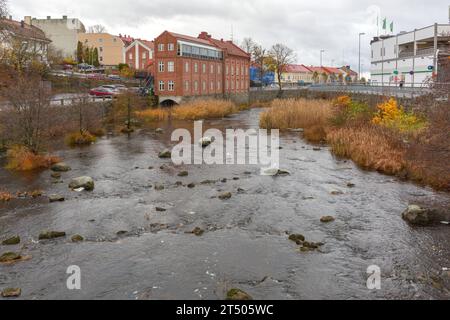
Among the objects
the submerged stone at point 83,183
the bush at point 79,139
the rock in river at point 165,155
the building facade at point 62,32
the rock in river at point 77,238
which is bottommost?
the rock in river at point 77,238

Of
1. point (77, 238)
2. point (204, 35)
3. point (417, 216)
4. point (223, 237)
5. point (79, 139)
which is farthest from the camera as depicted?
point (204, 35)

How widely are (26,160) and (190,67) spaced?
41.2 meters

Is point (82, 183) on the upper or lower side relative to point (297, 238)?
upper

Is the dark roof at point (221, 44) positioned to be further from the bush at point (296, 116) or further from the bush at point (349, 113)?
the bush at point (349, 113)

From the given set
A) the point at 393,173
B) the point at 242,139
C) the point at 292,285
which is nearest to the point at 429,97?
the point at 393,173

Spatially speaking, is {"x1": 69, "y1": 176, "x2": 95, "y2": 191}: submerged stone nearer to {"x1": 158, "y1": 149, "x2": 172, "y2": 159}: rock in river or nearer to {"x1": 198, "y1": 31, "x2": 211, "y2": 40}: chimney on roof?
{"x1": 158, "y1": 149, "x2": 172, "y2": 159}: rock in river

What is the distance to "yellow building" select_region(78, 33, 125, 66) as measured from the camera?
10238cm

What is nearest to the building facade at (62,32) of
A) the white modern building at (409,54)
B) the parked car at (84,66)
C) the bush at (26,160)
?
the parked car at (84,66)

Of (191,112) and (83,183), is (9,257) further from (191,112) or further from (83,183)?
(191,112)

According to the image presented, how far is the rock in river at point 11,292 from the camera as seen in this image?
35.0 ft

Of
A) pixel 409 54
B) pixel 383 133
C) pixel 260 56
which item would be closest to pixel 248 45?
pixel 260 56

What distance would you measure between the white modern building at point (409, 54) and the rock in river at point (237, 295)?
4589 cm

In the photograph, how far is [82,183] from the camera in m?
20.4

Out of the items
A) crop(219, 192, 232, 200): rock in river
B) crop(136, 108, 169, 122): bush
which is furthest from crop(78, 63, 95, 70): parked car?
crop(219, 192, 232, 200): rock in river
